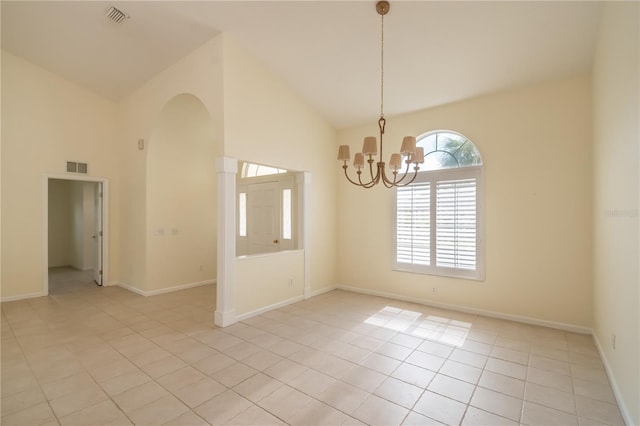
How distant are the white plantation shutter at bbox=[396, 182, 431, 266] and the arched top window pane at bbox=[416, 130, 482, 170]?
0.40 m

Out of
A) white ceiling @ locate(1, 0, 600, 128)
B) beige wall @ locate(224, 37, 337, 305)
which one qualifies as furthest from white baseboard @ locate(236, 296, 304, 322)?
white ceiling @ locate(1, 0, 600, 128)

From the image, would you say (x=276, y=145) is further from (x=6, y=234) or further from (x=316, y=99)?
(x=6, y=234)

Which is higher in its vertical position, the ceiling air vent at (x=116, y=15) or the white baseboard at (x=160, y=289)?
the ceiling air vent at (x=116, y=15)

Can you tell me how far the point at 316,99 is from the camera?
5129mm

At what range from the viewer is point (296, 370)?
9.35ft

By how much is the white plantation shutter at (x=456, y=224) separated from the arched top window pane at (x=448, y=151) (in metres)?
0.30

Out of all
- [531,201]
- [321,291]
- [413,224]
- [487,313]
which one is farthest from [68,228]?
[531,201]

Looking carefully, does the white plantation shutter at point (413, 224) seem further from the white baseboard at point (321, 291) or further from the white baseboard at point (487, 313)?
the white baseboard at point (321, 291)

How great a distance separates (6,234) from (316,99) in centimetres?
575

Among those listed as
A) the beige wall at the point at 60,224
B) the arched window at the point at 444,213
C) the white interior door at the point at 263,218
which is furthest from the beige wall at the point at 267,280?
the beige wall at the point at 60,224

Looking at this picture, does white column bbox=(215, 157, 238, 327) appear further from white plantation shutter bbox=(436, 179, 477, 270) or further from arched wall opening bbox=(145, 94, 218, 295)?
white plantation shutter bbox=(436, 179, 477, 270)

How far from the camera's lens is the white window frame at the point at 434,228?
4.38 m

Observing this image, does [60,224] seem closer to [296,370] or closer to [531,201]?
[296,370]

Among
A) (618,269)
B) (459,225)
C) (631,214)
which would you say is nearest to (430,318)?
(459,225)
